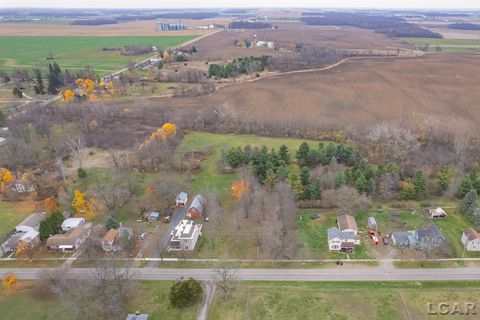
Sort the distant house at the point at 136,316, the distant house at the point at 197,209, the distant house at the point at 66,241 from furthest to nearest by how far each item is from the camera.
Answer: the distant house at the point at 197,209 < the distant house at the point at 66,241 < the distant house at the point at 136,316

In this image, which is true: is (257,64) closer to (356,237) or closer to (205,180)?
(205,180)

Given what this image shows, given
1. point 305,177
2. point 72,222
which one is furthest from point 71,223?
point 305,177

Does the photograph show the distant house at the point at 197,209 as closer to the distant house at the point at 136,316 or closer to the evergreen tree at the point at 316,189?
the evergreen tree at the point at 316,189

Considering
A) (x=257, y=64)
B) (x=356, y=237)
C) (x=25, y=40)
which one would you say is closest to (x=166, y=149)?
(x=356, y=237)

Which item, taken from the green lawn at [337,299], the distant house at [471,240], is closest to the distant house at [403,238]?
the distant house at [471,240]

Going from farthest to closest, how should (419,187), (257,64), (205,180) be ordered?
(257,64) < (205,180) < (419,187)

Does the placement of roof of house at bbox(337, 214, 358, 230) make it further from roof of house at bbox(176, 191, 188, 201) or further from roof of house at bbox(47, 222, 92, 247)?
roof of house at bbox(47, 222, 92, 247)
